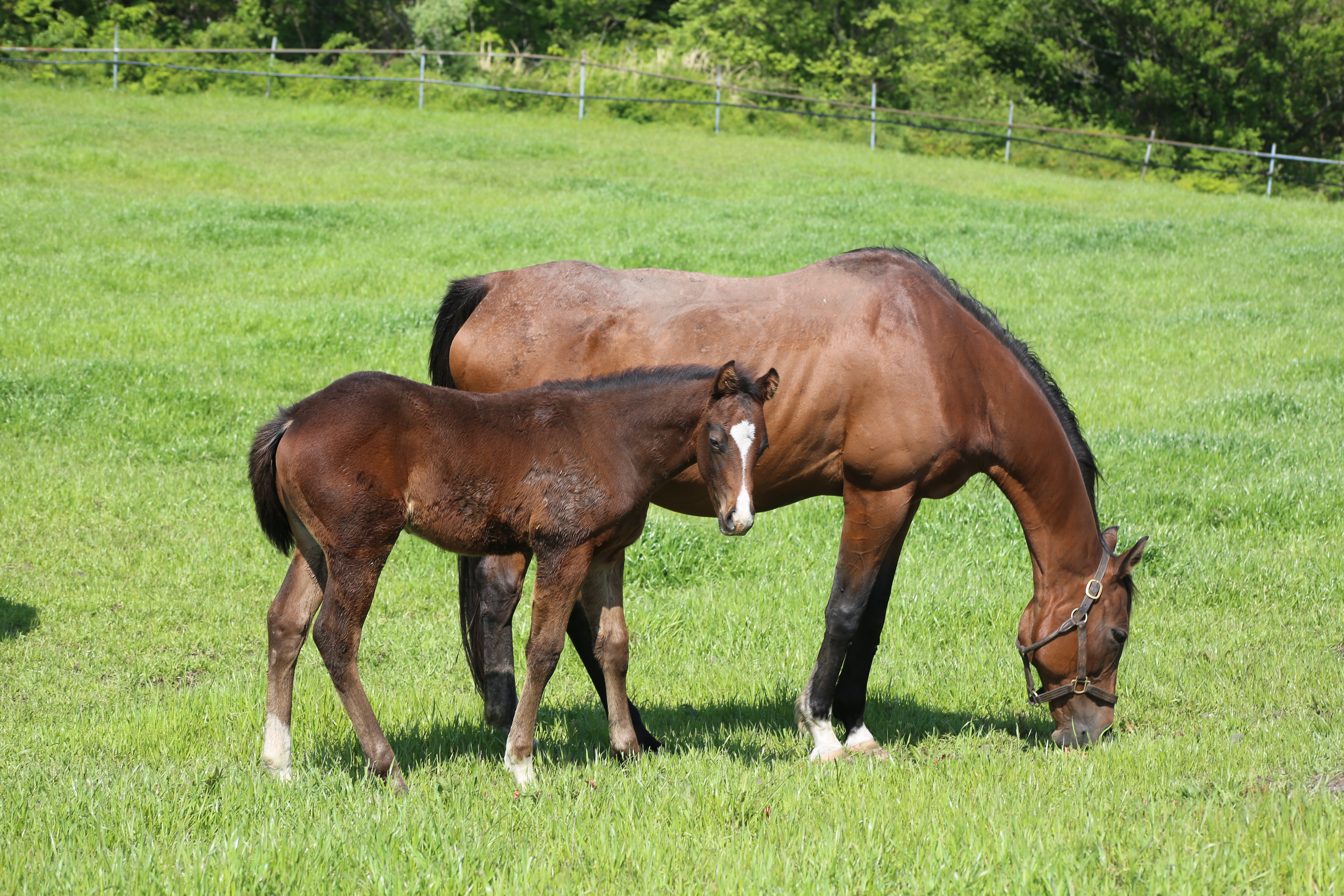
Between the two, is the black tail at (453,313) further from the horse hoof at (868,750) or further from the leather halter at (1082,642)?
the leather halter at (1082,642)

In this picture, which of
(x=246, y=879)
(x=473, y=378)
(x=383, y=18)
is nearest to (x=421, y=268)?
(x=473, y=378)

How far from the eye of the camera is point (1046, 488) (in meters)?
5.66

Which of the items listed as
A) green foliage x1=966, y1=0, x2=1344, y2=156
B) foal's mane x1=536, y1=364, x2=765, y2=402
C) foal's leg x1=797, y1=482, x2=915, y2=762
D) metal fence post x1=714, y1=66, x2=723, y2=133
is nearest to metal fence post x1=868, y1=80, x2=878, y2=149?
metal fence post x1=714, y1=66, x2=723, y2=133

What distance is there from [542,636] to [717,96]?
32674 mm

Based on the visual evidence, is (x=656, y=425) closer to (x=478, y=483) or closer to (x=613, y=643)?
(x=478, y=483)

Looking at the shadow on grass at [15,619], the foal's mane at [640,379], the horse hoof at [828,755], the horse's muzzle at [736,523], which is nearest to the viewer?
the horse's muzzle at [736,523]

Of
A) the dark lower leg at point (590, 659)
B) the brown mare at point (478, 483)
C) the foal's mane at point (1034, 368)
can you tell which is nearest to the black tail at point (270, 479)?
the brown mare at point (478, 483)

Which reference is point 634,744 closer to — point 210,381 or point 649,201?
point 210,381

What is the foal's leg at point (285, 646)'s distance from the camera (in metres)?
4.80

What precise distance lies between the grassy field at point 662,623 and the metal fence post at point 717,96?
15.4 m

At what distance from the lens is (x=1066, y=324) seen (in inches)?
601

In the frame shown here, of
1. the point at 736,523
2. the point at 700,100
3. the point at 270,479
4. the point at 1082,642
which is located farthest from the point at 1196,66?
the point at 270,479

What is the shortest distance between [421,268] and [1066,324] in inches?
365

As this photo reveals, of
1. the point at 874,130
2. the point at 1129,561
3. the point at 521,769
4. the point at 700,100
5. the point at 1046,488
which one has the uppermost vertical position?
the point at 700,100
